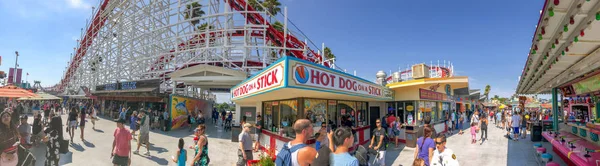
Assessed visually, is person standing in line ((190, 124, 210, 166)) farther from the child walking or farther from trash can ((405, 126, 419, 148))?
the child walking

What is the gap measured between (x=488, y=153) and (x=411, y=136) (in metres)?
2.52

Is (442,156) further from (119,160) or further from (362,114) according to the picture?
(362,114)

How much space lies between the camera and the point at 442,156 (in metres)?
4.25

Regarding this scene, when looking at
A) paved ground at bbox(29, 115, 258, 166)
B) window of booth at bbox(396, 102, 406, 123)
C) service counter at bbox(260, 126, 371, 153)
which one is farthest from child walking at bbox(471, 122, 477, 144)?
paved ground at bbox(29, 115, 258, 166)

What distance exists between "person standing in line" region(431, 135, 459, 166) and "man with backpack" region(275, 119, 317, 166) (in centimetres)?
253

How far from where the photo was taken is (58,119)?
24.5 ft

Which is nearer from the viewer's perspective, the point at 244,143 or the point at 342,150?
the point at 342,150

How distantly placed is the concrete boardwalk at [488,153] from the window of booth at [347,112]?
71.0 inches

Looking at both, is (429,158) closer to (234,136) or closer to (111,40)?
(234,136)

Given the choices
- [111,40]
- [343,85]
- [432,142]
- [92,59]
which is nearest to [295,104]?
[343,85]

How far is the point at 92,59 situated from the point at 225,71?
2568cm

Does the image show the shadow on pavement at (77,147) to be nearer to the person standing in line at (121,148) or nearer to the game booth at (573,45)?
the person standing in line at (121,148)

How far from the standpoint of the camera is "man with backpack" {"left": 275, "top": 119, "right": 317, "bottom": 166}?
2758mm


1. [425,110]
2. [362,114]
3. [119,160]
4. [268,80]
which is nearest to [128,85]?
[119,160]
